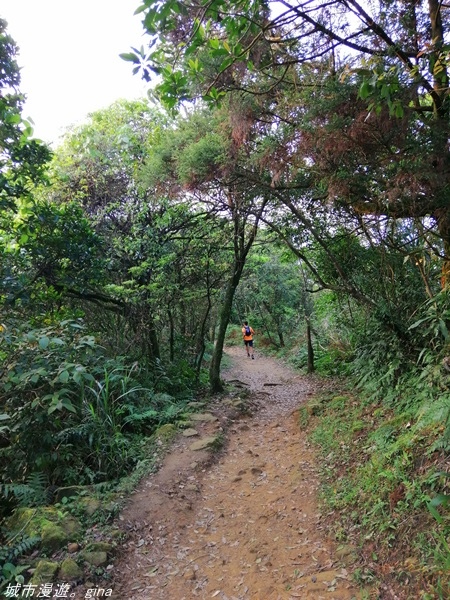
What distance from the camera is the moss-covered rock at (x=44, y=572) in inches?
119

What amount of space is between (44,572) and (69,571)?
20 cm

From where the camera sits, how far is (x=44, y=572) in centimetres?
309

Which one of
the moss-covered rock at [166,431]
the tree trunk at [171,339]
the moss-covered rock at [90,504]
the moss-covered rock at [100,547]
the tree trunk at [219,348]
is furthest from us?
the tree trunk at [171,339]

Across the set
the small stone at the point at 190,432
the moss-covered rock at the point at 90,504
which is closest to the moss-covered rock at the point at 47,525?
the moss-covered rock at the point at 90,504

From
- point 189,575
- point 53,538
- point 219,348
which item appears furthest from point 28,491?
point 219,348

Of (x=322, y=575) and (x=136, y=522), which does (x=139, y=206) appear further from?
(x=322, y=575)

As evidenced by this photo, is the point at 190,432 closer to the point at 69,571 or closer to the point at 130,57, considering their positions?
the point at 69,571

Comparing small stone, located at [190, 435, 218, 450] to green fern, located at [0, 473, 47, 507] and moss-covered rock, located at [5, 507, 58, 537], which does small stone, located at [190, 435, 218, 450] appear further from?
moss-covered rock, located at [5, 507, 58, 537]

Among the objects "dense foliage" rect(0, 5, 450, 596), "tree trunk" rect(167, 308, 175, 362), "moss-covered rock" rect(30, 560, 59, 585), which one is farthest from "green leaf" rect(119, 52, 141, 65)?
"tree trunk" rect(167, 308, 175, 362)

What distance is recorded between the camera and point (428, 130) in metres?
3.76

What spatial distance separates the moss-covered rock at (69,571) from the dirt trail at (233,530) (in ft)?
1.19

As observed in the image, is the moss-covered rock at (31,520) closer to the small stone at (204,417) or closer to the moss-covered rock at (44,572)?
the moss-covered rock at (44,572)

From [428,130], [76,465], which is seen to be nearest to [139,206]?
[76,465]

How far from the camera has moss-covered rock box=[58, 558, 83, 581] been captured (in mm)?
3117
